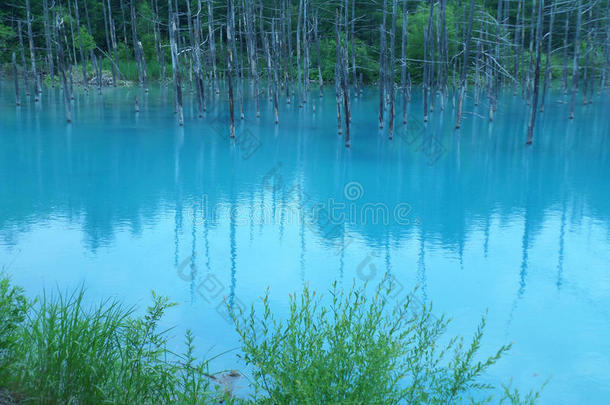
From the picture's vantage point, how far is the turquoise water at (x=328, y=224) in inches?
326

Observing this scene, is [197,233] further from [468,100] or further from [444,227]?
[468,100]

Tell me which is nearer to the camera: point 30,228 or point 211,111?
point 30,228

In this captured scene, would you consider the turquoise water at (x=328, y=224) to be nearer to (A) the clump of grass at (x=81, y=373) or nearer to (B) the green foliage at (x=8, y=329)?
(A) the clump of grass at (x=81, y=373)

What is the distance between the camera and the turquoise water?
8281 millimetres

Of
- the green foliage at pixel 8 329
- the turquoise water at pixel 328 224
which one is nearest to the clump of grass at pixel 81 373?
the green foliage at pixel 8 329

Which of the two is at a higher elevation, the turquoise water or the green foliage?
the green foliage

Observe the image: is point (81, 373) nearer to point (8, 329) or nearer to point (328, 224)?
point (8, 329)

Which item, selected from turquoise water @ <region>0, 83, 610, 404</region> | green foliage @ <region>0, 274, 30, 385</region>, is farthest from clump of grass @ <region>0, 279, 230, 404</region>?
turquoise water @ <region>0, 83, 610, 404</region>

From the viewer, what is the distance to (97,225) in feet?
38.9

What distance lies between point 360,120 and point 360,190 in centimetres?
1326

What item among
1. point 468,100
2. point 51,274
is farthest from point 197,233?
point 468,100

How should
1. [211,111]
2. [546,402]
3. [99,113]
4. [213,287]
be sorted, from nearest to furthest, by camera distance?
[546,402] → [213,287] → [99,113] → [211,111]

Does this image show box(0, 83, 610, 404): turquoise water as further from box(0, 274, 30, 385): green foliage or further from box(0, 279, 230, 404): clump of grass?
box(0, 274, 30, 385): green foliage

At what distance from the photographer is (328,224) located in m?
12.2
